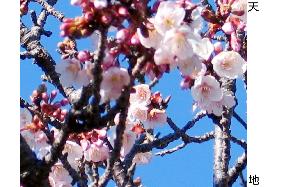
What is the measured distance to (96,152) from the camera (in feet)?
8.30

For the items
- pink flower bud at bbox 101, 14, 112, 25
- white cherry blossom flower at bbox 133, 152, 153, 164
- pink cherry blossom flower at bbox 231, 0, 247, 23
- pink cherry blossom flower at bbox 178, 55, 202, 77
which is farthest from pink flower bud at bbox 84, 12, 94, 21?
white cherry blossom flower at bbox 133, 152, 153, 164

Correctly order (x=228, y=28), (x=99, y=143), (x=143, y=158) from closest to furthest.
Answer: (x=228, y=28), (x=99, y=143), (x=143, y=158)

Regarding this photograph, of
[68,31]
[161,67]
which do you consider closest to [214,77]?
[161,67]

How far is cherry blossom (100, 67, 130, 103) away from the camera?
5.70 feet

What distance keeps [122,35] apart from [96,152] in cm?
90

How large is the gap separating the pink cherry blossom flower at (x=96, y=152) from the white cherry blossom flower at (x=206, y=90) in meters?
0.43

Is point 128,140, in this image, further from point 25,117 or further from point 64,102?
point 25,117

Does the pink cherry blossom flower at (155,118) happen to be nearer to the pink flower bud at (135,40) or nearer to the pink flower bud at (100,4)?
the pink flower bud at (135,40)

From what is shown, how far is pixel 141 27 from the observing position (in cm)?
175

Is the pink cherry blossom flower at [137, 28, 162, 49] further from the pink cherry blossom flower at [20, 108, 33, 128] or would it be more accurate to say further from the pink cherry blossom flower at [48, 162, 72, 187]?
the pink cherry blossom flower at [48, 162, 72, 187]

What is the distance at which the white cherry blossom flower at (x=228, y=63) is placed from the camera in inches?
91.3

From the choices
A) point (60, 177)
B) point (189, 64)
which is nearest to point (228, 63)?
point (189, 64)
